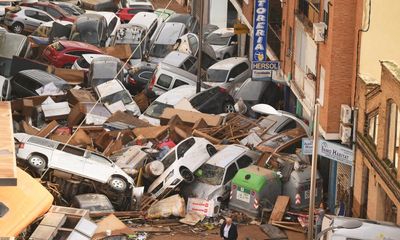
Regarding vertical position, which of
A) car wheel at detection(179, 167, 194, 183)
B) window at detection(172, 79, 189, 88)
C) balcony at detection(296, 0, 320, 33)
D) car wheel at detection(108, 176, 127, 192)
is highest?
balcony at detection(296, 0, 320, 33)

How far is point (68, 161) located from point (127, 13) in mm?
28911

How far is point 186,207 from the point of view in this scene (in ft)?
119

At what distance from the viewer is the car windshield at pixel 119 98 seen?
150ft

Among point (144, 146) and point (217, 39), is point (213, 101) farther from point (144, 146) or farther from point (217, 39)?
point (217, 39)

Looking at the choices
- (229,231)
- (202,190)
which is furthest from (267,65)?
(229,231)

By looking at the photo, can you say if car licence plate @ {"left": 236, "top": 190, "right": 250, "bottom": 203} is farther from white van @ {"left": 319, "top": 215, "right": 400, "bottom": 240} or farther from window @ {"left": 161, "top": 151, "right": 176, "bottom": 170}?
white van @ {"left": 319, "top": 215, "right": 400, "bottom": 240}

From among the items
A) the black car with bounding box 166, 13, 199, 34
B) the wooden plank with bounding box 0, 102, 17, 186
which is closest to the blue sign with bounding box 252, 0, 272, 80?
the wooden plank with bounding box 0, 102, 17, 186

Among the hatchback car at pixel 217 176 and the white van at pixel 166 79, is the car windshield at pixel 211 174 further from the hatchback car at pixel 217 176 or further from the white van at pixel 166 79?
the white van at pixel 166 79

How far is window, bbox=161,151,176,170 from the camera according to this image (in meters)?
37.4

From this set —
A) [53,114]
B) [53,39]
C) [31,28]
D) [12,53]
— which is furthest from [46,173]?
[31,28]

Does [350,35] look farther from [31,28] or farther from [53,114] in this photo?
[31,28]

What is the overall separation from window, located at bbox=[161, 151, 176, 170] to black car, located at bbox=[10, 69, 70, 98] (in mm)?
9892

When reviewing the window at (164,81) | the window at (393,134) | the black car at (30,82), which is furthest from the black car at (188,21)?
the window at (393,134)

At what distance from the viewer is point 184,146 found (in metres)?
38.1
